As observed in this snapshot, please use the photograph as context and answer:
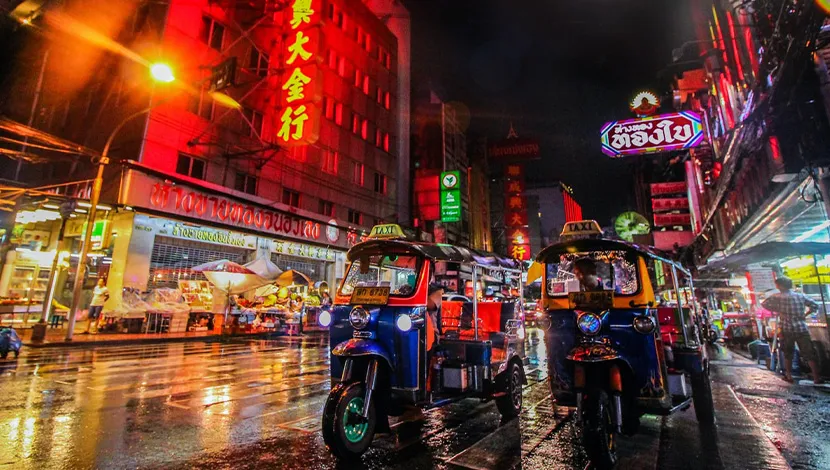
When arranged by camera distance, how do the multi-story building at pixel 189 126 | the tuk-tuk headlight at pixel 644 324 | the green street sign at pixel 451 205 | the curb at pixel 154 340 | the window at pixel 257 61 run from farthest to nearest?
the green street sign at pixel 451 205
the window at pixel 257 61
the multi-story building at pixel 189 126
the curb at pixel 154 340
the tuk-tuk headlight at pixel 644 324

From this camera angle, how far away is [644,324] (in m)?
4.73

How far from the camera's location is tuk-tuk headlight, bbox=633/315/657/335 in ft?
15.4

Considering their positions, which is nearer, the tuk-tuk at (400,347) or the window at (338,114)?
the tuk-tuk at (400,347)

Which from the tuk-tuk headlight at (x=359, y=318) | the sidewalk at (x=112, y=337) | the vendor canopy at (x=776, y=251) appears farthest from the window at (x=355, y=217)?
the tuk-tuk headlight at (x=359, y=318)

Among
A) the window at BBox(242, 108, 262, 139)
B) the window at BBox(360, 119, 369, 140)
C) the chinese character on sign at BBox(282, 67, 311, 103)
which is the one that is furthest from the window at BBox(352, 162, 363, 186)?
the chinese character on sign at BBox(282, 67, 311, 103)

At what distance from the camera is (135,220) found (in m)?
17.7

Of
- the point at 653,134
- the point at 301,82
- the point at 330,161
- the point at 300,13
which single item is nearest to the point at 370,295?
the point at 653,134

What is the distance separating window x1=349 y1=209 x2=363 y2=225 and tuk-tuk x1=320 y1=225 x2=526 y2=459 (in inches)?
925

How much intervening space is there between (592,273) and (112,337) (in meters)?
18.5

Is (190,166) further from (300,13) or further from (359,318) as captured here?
(359,318)

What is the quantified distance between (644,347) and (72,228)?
88.1 ft

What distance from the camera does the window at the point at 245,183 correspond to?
21938mm

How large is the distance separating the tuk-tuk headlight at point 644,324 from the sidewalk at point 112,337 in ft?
59.0

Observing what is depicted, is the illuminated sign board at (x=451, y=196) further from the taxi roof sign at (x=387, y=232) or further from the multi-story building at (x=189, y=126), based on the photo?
the taxi roof sign at (x=387, y=232)
